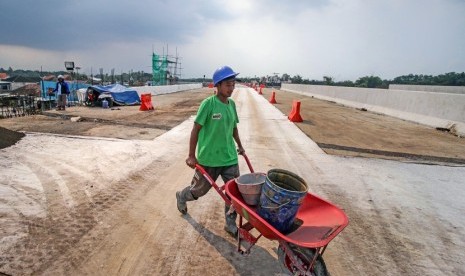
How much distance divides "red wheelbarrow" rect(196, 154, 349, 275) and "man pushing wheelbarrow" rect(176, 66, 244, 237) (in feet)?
2.08

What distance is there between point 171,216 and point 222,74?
89.4 inches

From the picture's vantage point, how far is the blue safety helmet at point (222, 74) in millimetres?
3787

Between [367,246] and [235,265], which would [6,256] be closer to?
[235,265]

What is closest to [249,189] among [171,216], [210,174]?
[210,174]

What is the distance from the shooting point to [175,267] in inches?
134

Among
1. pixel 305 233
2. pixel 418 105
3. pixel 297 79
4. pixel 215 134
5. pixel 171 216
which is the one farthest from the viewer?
pixel 297 79

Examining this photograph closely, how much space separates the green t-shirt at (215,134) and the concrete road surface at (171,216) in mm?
1025

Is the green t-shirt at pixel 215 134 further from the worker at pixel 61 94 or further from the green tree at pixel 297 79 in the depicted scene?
the green tree at pixel 297 79

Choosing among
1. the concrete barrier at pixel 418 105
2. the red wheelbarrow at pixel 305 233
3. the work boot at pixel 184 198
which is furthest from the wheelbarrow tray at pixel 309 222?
the concrete barrier at pixel 418 105

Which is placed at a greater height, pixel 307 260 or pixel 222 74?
pixel 222 74

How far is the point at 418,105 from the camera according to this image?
15.8 meters

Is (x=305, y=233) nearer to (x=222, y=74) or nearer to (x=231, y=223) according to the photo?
(x=231, y=223)

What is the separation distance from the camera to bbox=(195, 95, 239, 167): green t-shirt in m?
3.95

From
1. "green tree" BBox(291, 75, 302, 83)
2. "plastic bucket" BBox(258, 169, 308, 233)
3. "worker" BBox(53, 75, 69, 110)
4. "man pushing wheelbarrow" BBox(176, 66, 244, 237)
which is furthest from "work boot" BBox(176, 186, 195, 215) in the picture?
"green tree" BBox(291, 75, 302, 83)
